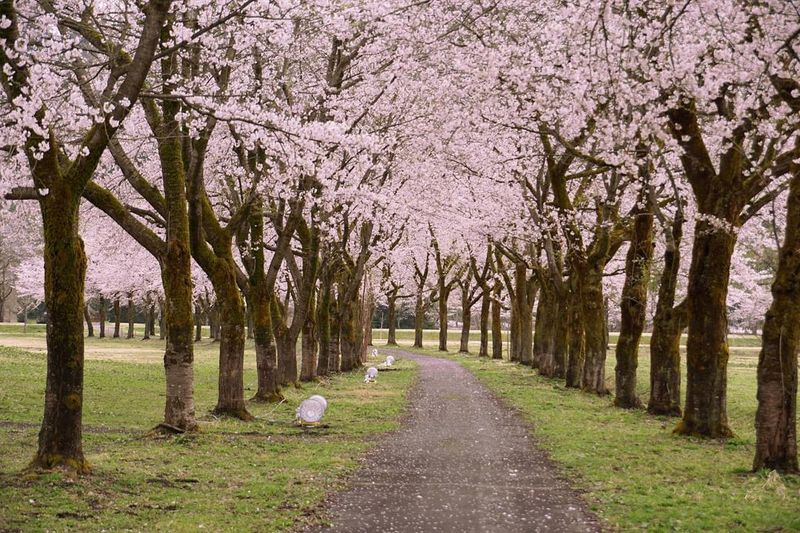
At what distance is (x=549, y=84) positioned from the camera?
706 inches

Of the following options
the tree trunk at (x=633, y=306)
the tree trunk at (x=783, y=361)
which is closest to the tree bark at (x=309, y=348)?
the tree trunk at (x=633, y=306)

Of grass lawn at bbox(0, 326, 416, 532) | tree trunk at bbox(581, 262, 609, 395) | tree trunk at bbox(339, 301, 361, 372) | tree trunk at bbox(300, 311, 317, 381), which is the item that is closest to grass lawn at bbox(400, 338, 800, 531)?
tree trunk at bbox(581, 262, 609, 395)

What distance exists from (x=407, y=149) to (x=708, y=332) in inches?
657

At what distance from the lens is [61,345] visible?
33.4 ft

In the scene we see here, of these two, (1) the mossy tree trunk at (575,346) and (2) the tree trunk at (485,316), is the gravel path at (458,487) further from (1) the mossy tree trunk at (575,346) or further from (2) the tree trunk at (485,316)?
(2) the tree trunk at (485,316)

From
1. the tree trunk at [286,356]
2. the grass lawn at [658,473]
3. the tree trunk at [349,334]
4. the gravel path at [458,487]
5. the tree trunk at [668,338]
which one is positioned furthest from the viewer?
the tree trunk at [349,334]

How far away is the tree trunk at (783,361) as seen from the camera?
11305mm

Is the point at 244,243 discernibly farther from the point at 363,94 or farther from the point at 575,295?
the point at 575,295

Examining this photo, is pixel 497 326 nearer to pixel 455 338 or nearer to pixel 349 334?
pixel 349 334

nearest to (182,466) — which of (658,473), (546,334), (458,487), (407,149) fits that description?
(458,487)

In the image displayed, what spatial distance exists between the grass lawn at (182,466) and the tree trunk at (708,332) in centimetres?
622

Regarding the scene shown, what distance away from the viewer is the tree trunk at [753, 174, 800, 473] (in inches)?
445

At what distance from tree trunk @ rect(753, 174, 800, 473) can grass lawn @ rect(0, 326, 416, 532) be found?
241 inches

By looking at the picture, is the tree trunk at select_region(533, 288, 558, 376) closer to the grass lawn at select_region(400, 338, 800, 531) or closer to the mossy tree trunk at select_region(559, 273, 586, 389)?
the mossy tree trunk at select_region(559, 273, 586, 389)
